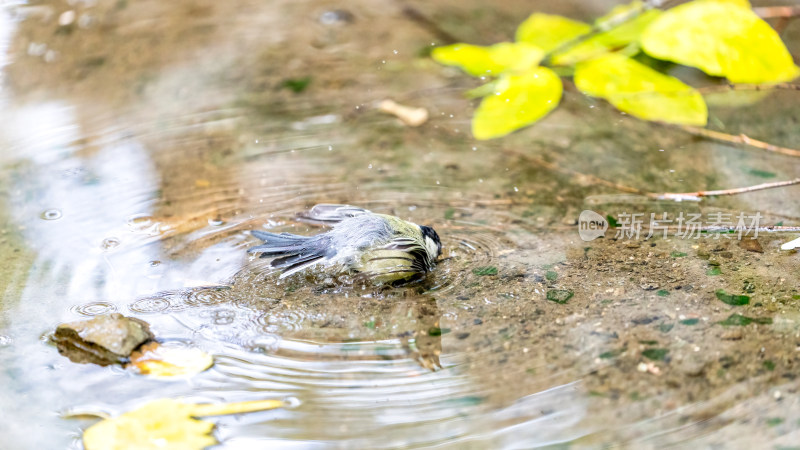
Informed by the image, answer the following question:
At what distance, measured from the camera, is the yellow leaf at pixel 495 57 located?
3010mm

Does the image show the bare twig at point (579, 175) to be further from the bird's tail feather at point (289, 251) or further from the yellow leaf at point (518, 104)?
the bird's tail feather at point (289, 251)

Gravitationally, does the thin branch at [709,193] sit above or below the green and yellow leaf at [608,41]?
below

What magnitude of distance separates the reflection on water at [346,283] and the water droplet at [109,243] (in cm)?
1

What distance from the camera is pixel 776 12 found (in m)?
3.97

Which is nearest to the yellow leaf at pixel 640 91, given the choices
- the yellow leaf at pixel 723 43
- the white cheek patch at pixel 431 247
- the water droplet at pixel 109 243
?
the yellow leaf at pixel 723 43

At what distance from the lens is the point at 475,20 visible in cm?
427

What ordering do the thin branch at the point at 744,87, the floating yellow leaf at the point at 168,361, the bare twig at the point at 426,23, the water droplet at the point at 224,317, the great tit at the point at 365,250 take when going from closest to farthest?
the floating yellow leaf at the point at 168,361, the water droplet at the point at 224,317, the great tit at the point at 365,250, the thin branch at the point at 744,87, the bare twig at the point at 426,23

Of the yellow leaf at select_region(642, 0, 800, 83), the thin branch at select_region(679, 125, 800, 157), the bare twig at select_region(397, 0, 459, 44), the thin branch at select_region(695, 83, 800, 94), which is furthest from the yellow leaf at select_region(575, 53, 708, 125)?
the bare twig at select_region(397, 0, 459, 44)

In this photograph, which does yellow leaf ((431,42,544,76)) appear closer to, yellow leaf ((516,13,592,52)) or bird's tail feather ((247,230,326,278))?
yellow leaf ((516,13,592,52))

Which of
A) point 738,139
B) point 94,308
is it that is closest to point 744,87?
point 738,139

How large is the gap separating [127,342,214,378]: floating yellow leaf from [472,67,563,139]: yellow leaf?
54.7 inches

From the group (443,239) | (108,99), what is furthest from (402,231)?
(108,99)

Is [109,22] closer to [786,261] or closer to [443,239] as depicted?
[443,239]

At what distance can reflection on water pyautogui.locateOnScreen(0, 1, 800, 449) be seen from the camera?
187 cm
